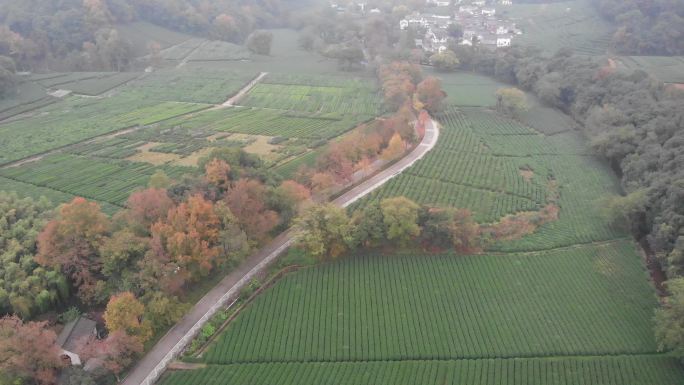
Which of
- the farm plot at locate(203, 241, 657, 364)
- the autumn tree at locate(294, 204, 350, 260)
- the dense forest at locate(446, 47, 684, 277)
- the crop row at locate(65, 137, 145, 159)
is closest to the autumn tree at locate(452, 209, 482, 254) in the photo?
the farm plot at locate(203, 241, 657, 364)

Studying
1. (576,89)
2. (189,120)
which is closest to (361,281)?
(189,120)

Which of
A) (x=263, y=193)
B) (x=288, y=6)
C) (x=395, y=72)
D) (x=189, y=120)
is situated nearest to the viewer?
(x=263, y=193)

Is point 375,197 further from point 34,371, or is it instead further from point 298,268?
point 34,371

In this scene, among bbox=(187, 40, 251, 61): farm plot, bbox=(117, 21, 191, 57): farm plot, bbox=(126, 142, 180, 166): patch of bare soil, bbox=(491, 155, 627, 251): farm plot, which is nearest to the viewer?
bbox=(491, 155, 627, 251): farm plot

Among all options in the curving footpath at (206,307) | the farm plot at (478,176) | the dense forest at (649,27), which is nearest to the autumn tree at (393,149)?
the farm plot at (478,176)

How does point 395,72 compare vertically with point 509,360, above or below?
above

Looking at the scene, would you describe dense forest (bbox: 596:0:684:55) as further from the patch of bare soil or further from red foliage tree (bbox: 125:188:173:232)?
red foliage tree (bbox: 125:188:173:232)

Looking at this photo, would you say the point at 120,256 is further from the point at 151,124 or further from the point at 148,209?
the point at 151,124

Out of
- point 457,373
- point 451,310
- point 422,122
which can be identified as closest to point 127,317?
point 457,373
